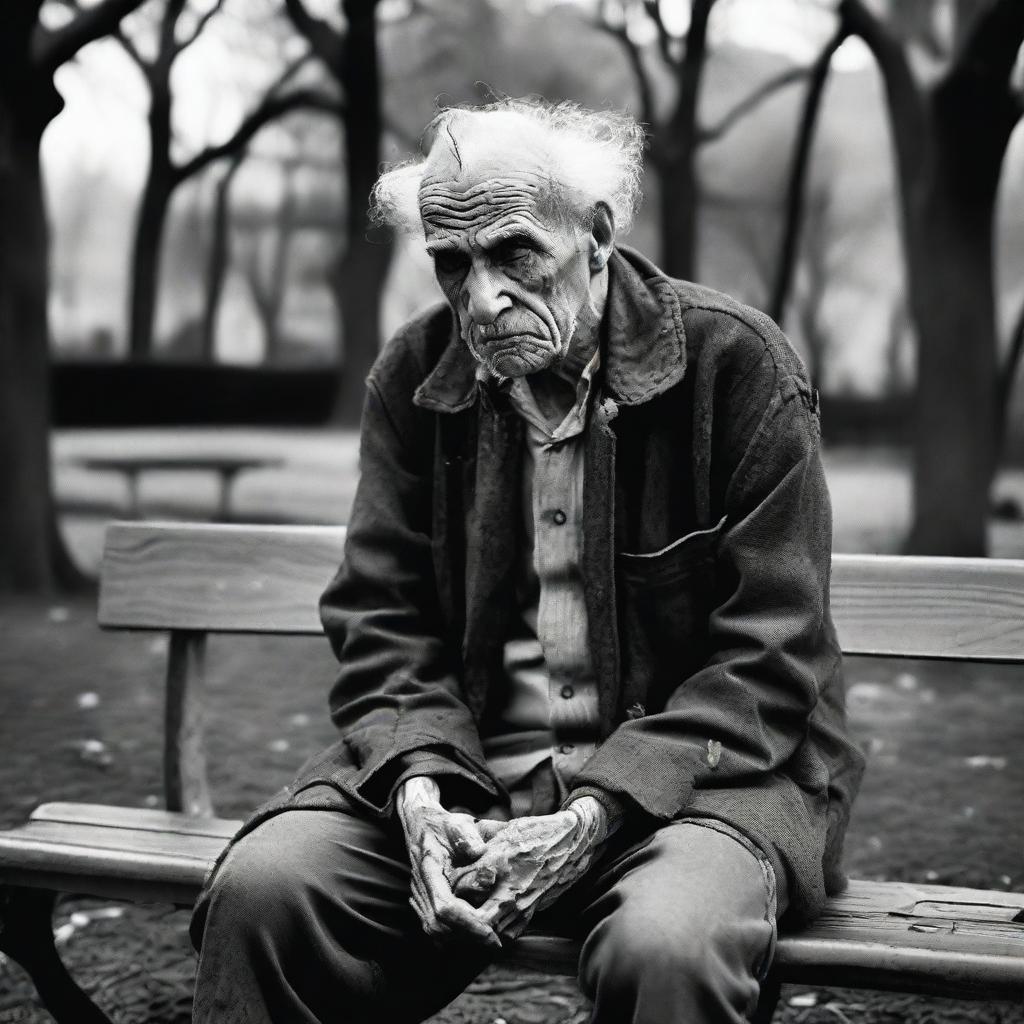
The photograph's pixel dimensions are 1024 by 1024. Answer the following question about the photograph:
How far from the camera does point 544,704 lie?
286cm

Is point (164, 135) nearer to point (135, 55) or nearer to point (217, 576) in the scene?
point (135, 55)

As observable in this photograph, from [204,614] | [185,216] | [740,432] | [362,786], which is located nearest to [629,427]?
[740,432]

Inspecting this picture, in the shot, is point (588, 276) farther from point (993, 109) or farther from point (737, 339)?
point (993, 109)

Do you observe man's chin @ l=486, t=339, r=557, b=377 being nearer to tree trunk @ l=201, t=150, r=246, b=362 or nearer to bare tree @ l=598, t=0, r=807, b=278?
bare tree @ l=598, t=0, r=807, b=278

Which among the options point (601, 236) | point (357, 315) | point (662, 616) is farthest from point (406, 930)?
point (357, 315)

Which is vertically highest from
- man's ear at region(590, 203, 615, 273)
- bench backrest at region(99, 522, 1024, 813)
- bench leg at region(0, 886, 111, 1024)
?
man's ear at region(590, 203, 615, 273)

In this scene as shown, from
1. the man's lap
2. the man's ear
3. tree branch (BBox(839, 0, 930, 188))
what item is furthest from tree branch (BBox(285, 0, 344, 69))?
the man's lap

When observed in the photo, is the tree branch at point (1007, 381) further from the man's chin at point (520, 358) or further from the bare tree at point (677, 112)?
the man's chin at point (520, 358)

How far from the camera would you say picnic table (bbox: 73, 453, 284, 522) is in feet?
22.8

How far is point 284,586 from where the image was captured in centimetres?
346

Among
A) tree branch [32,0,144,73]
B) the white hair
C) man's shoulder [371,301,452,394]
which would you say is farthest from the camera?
tree branch [32,0,144,73]

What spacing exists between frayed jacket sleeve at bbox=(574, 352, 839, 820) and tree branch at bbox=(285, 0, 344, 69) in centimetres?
470

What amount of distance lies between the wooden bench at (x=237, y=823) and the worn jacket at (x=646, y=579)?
182 mm

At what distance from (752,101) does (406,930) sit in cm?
472
